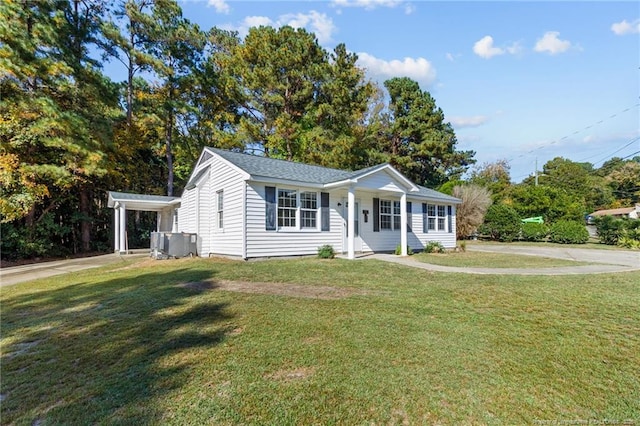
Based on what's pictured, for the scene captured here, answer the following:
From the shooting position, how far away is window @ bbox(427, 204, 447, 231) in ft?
55.4

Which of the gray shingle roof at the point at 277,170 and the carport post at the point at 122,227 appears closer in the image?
the gray shingle roof at the point at 277,170

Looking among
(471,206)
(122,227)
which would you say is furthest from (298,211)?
→ (471,206)

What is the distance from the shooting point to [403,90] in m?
29.9

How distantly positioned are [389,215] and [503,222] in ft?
47.0

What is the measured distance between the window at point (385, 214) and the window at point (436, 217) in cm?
300

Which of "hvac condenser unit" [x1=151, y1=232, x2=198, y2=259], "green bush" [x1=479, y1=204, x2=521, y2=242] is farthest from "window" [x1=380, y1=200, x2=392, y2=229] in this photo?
"green bush" [x1=479, y1=204, x2=521, y2=242]

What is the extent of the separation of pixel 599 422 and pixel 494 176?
46.2m

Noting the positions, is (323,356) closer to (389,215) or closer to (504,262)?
(504,262)

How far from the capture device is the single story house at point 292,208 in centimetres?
1114

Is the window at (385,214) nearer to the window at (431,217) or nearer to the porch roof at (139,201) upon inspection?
the window at (431,217)

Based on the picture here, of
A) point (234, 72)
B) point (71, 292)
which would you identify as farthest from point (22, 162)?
point (234, 72)

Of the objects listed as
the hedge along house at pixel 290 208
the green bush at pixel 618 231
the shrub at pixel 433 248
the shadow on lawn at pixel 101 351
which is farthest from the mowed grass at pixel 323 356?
the green bush at pixel 618 231

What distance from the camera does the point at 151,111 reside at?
72.4 ft

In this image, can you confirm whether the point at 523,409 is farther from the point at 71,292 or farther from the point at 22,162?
A: the point at 22,162
